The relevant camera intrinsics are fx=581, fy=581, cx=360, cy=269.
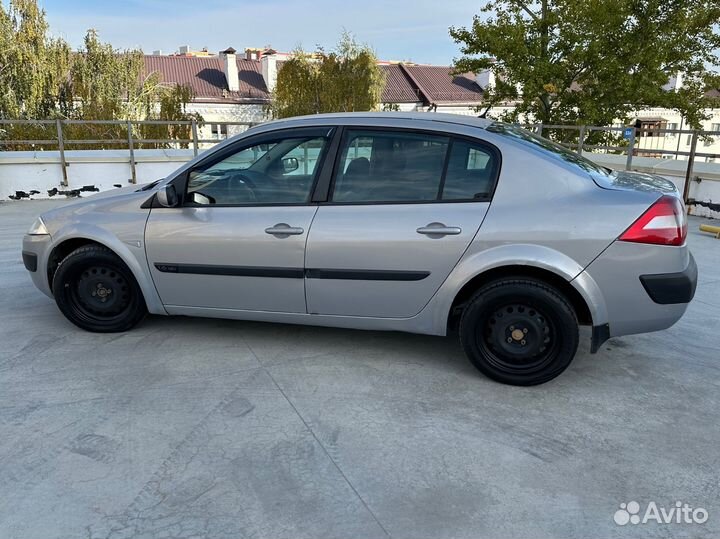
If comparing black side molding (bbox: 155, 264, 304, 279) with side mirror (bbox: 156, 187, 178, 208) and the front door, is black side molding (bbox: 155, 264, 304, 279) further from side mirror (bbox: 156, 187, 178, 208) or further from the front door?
side mirror (bbox: 156, 187, 178, 208)

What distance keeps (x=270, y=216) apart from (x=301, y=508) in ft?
6.10

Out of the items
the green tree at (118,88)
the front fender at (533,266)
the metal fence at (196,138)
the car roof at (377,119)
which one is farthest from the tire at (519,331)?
the green tree at (118,88)

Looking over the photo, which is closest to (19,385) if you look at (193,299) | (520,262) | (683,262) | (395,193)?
(193,299)

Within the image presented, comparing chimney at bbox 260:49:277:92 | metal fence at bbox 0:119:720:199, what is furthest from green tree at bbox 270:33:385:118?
chimney at bbox 260:49:277:92

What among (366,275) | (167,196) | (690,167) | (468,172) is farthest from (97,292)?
(690,167)

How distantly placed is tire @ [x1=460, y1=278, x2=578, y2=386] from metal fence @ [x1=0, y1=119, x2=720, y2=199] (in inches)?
296

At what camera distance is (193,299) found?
398cm

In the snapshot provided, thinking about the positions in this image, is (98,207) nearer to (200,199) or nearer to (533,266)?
(200,199)

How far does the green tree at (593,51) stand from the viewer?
1622cm

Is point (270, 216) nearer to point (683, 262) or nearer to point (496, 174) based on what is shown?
point (496, 174)

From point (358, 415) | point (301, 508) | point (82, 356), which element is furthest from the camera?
point (82, 356)

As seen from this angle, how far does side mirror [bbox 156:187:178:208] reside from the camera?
3.79 meters

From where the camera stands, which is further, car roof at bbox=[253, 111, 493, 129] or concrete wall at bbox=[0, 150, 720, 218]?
concrete wall at bbox=[0, 150, 720, 218]

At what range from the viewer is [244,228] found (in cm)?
371
